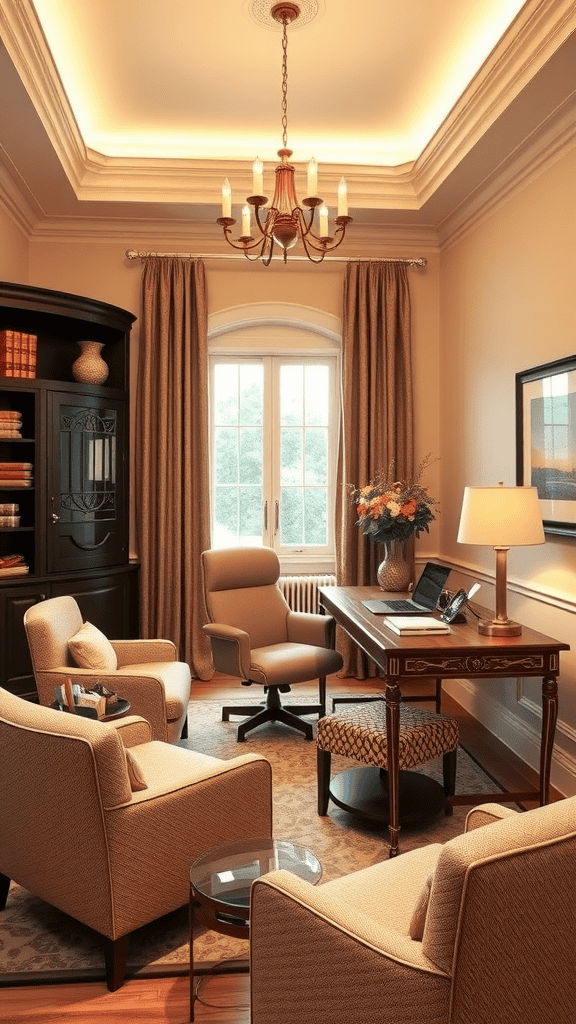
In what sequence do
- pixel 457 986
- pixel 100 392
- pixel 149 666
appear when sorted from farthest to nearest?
pixel 100 392 → pixel 149 666 → pixel 457 986

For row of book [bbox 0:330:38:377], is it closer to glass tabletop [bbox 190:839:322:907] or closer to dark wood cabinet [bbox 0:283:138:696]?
dark wood cabinet [bbox 0:283:138:696]

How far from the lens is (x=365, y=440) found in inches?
218

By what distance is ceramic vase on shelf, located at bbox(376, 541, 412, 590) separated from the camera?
14.8ft

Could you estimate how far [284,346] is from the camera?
575cm

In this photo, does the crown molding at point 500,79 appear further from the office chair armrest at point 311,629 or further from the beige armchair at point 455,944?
the beige armchair at point 455,944

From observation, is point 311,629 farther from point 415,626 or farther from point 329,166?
point 329,166

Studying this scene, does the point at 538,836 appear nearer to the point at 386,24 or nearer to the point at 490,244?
the point at 386,24

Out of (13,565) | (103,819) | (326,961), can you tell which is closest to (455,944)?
(326,961)

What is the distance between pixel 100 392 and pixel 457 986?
13.7 feet

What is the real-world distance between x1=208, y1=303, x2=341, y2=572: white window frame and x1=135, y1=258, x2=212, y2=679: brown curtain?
0.29 metres

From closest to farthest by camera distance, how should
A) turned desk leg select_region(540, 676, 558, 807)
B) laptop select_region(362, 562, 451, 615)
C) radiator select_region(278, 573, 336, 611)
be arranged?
1. turned desk leg select_region(540, 676, 558, 807)
2. laptop select_region(362, 562, 451, 615)
3. radiator select_region(278, 573, 336, 611)

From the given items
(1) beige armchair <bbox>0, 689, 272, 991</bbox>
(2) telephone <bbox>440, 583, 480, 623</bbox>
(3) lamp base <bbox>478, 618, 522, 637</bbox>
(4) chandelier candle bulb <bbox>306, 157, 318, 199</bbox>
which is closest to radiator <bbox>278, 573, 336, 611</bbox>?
(2) telephone <bbox>440, 583, 480, 623</bbox>

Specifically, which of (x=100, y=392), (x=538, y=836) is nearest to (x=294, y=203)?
(x=100, y=392)

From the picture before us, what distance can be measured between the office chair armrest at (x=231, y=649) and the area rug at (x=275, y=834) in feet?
1.30
